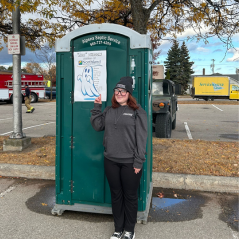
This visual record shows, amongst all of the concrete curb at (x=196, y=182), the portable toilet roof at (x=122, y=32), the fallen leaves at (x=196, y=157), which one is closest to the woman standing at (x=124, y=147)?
the portable toilet roof at (x=122, y=32)

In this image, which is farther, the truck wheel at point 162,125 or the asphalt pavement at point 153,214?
the truck wheel at point 162,125

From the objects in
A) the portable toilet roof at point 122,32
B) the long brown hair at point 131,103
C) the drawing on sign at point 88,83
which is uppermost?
the portable toilet roof at point 122,32

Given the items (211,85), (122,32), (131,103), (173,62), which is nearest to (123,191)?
(131,103)

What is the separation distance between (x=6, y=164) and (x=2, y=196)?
106 cm

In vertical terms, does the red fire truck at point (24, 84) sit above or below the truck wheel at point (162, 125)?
above

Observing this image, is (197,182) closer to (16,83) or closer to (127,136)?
(127,136)

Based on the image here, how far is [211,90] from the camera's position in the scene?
31.3m

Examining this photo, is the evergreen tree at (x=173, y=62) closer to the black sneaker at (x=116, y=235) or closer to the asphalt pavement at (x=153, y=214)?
the asphalt pavement at (x=153, y=214)

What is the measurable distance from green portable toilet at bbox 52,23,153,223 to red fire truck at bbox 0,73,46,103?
68.2ft

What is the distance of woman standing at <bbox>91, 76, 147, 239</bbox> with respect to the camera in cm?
278

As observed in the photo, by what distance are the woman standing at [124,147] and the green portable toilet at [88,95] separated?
0.35 meters

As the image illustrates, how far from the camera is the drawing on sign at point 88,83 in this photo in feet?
10.8

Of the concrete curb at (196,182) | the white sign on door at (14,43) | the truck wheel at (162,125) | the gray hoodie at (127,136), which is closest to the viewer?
the gray hoodie at (127,136)

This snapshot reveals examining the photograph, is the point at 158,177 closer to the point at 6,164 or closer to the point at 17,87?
the point at 6,164
